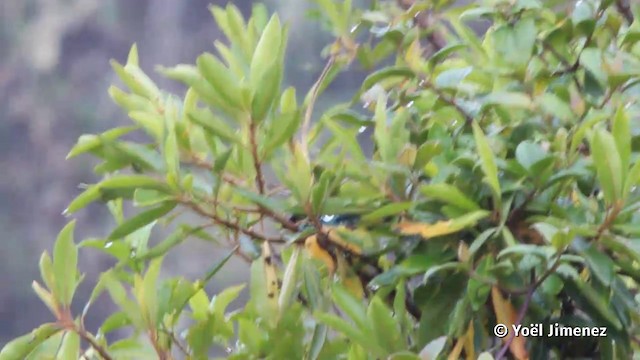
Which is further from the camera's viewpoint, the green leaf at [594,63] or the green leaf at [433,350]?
the green leaf at [594,63]

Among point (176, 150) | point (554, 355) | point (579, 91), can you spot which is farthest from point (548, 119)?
point (176, 150)

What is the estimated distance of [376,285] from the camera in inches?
24.4

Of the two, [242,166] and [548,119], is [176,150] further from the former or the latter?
[548,119]

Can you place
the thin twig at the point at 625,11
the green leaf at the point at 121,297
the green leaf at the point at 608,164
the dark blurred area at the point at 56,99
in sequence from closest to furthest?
the green leaf at the point at 608,164
the green leaf at the point at 121,297
the thin twig at the point at 625,11
the dark blurred area at the point at 56,99

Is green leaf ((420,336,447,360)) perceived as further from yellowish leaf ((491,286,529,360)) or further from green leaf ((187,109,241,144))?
green leaf ((187,109,241,144))

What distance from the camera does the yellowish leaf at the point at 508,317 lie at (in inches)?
22.5

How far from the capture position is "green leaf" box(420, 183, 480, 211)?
57 centimetres

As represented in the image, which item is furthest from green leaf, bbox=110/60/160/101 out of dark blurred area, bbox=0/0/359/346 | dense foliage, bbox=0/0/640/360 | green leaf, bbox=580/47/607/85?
dark blurred area, bbox=0/0/359/346

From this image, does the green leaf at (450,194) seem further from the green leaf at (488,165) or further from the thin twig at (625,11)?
the thin twig at (625,11)

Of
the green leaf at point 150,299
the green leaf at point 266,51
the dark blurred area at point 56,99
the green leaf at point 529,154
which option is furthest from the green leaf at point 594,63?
the dark blurred area at point 56,99

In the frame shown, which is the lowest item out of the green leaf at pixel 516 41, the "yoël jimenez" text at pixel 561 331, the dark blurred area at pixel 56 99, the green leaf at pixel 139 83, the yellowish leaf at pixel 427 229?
the dark blurred area at pixel 56 99

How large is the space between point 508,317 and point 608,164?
12 centimetres

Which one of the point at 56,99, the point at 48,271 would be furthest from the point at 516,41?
the point at 56,99

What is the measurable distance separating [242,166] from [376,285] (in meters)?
0.12
